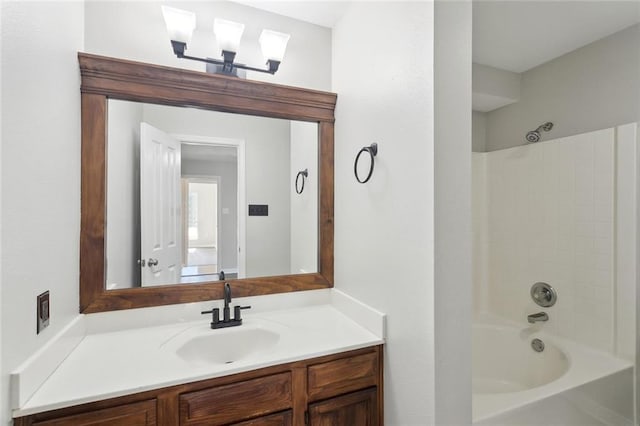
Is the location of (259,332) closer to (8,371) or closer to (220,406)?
(220,406)

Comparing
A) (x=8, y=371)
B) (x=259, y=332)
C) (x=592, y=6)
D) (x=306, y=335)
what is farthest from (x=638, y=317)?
(x=8, y=371)

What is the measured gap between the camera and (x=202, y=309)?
1.50 meters

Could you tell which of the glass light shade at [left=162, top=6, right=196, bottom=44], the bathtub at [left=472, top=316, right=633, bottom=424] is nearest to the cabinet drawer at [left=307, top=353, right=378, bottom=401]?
the bathtub at [left=472, top=316, right=633, bottom=424]

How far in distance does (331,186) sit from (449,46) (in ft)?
3.06

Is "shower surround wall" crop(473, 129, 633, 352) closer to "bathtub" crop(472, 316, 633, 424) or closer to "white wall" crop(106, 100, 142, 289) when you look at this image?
"bathtub" crop(472, 316, 633, 424)

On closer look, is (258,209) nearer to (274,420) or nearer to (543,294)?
(274,420)

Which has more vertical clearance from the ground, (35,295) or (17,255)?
(17,255)

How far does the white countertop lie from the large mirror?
246mm

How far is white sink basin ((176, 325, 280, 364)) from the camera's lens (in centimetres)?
132

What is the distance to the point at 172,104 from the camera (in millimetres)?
1485

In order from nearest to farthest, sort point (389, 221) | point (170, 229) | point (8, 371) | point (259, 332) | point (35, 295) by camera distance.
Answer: point (8, 371) < point (35, 295) < point (389, 221) < point (259, 332) < point (170, 229)

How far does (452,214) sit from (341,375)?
784mm

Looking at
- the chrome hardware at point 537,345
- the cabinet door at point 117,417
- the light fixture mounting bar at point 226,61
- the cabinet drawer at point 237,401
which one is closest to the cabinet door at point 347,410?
the cabinet drawer at point 237,401

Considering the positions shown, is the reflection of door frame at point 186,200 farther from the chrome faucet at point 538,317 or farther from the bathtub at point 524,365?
the chrome faucet at point 538,317
